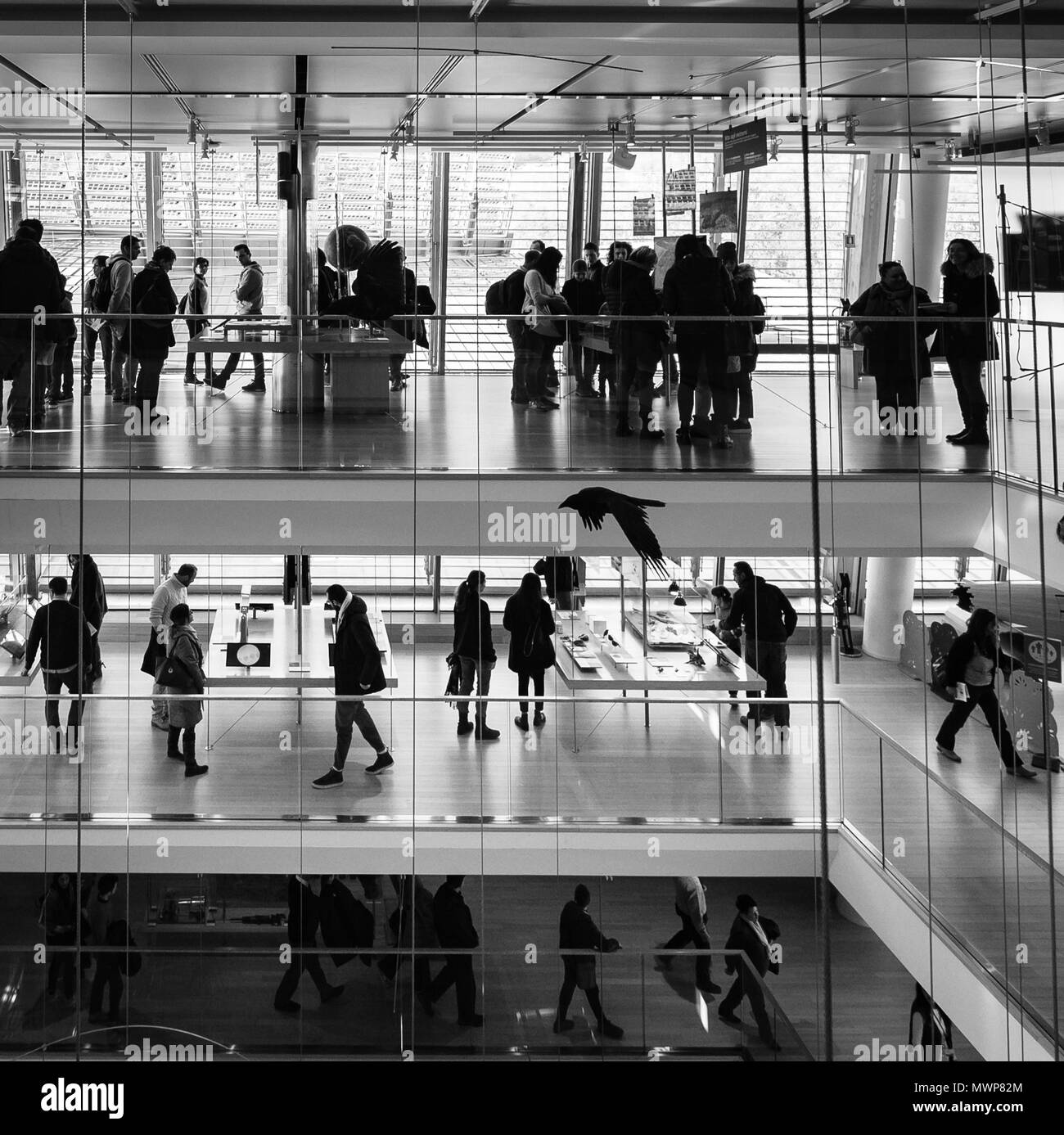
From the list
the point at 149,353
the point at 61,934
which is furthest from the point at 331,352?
the point at 61,934

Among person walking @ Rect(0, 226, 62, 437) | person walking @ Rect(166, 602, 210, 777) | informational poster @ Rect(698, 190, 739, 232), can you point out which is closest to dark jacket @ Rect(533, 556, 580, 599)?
person walking @ Rect(166, 602, 210, 777)


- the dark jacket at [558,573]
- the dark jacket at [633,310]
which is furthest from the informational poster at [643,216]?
the dark jacket at [558,573]

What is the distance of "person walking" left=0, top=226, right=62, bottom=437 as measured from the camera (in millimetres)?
5316

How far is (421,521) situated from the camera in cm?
559

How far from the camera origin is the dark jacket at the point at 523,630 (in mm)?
5941

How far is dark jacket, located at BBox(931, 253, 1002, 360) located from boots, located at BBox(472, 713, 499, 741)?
7.82ft

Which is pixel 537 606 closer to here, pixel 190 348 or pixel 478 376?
pixel 478 376

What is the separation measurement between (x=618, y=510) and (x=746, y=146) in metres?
2.31

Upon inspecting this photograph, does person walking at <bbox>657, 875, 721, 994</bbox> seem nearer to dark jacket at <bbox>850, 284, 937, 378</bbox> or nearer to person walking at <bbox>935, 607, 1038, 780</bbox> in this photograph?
person walking at <bbox>935, 607, 1038, 780</bbox>

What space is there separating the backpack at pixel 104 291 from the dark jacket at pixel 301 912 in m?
2.87

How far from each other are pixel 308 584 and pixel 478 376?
2416mm

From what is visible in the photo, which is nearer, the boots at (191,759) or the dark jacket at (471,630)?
the boots at (191,759)

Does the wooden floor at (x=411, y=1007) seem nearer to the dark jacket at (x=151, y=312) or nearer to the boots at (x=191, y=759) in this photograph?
the boots at (x=191, y=759)
